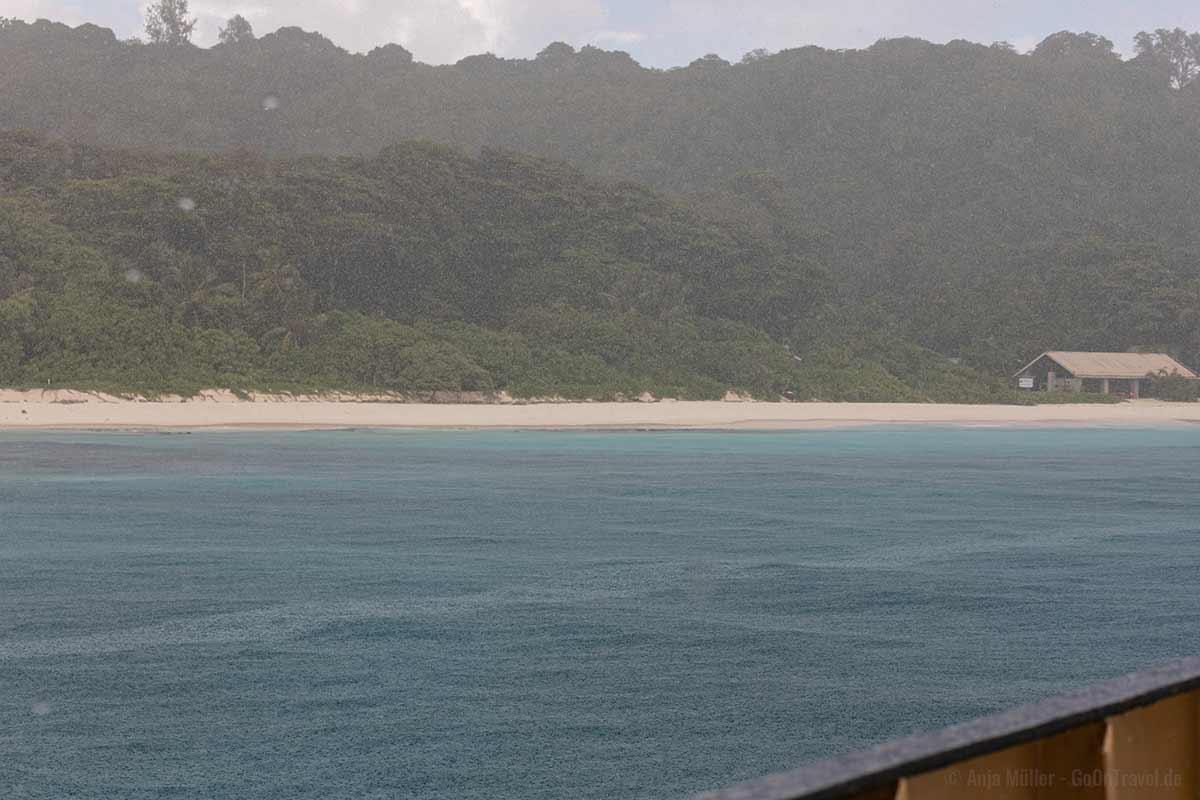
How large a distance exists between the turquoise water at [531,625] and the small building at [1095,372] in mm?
53113

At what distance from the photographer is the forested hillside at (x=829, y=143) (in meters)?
88.3

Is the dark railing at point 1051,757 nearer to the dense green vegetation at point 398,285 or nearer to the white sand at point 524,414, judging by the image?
the white sand at point 524,414

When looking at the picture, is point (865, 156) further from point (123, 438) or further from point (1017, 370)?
point (123, 438)

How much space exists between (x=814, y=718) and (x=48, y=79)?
146489 mm

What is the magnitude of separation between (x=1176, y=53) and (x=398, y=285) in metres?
140

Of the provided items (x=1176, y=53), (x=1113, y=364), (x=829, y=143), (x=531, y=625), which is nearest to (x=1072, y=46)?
(x=1176, y=53)

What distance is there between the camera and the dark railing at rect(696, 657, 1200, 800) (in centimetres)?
237

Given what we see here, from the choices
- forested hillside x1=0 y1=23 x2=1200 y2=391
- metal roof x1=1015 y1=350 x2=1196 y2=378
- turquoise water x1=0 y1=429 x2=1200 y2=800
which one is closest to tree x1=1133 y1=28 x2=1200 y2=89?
forested hillside x1=0 y1=23 x2=1200 y2=391

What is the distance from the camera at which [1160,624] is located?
12.9 meters

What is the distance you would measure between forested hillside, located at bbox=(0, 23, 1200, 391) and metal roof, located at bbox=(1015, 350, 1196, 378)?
4608 mm

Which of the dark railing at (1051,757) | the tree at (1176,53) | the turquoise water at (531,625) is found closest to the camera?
the dark railing at (1051,757)

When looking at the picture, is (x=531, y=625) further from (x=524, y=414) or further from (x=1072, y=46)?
(x=1072, y=46)

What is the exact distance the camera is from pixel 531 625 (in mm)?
12984

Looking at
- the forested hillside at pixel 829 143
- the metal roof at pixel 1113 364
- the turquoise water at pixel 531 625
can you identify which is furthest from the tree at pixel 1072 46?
the turquoise water at pixel 531 625
